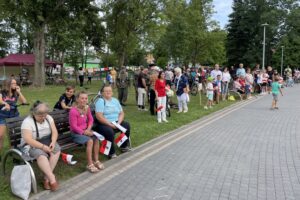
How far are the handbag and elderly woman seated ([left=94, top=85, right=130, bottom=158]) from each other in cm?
216

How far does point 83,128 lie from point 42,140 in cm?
106

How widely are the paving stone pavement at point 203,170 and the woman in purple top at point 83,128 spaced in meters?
0.31

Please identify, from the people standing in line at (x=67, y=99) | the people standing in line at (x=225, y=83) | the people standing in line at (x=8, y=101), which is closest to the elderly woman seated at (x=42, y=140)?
the people standing in line at (x=8, y=101)

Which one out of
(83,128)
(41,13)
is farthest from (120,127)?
(41,13)

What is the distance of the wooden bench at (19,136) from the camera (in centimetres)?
575

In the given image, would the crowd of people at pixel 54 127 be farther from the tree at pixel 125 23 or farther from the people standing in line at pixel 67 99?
the tree at pixel 125 23

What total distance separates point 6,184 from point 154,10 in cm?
3587

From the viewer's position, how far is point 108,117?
7941mm

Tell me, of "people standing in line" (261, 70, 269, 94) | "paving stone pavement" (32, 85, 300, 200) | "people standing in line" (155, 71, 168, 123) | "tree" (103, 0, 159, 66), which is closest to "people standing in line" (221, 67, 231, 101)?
"people standing in line" (261, 70, 269, 94)

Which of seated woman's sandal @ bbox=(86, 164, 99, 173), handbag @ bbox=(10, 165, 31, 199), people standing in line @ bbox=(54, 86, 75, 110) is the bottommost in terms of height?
seated woman's sandal @ bbox=(86, 164, 99, 173)

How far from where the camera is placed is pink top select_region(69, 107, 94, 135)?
6992mm

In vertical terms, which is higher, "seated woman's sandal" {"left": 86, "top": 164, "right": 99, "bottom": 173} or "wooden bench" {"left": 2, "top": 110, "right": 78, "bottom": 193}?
"wooden bench" {"left": 2, "top": 110, "right": 78, "bottom": 193}

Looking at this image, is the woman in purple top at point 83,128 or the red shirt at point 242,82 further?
the red shirt at point 242,82

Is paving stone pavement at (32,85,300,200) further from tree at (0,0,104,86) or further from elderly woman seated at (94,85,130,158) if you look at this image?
tree at (0,0,104,86)
